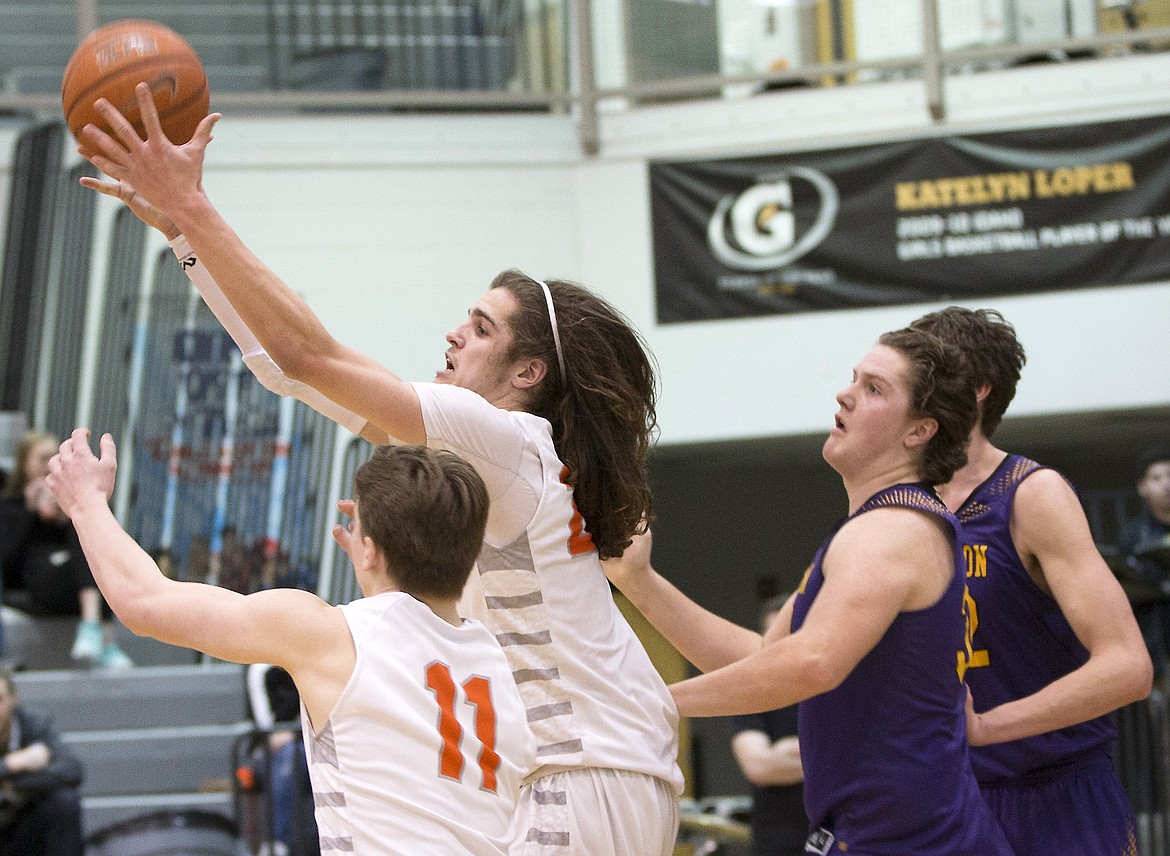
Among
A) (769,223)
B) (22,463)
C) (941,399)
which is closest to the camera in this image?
(941,399)

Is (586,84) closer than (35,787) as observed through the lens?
No

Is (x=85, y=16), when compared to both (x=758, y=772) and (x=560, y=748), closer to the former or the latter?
(x=758, y=772)

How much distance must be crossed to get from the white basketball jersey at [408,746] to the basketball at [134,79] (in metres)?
1.01

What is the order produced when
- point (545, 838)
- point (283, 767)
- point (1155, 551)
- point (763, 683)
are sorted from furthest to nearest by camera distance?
point (283, 767)
point (1155, 551)
point (763, 683)
point (545, 838)

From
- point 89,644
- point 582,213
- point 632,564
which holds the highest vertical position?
point 582,213

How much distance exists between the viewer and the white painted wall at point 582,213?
9.47m

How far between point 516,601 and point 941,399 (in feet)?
3.12

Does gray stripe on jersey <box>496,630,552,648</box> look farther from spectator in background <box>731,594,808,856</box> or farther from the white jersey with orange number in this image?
spectator in background <box>731,594,808,856</box>

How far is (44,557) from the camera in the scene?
839 cm

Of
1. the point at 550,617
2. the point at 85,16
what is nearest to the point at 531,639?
the point at 550,617

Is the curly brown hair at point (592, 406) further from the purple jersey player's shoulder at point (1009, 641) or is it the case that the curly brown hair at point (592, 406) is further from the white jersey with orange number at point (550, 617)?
the purple jersey player's shoulder at point (1009, 641)

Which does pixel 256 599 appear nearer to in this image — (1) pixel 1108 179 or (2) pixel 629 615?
(2) pixel 629 615

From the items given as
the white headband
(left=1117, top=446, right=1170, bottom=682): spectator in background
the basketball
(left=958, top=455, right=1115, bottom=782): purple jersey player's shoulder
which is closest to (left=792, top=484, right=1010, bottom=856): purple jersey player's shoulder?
(left=958, top=455, right=1115, bottom=782): purple jersey player's shoulder

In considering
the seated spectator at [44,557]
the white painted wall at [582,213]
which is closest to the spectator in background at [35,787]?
the seated spectator at [44,557]
